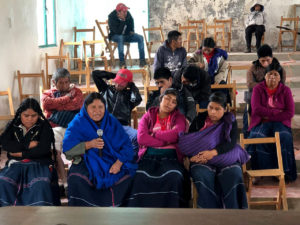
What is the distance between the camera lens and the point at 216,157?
326 cm

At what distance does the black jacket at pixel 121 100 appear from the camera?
14.1ft

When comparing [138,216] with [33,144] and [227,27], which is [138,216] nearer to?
[33,144]

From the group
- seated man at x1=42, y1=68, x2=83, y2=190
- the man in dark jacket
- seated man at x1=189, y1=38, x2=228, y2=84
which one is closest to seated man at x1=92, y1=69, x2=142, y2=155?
seated man at x1=42, y1=68, x2=83, y2=190

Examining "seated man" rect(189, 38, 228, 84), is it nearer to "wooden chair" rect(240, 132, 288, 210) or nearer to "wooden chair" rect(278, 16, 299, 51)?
"wooden chair" rect(240, 132, 288, 210)

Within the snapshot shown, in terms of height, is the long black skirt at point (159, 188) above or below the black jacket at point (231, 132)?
below

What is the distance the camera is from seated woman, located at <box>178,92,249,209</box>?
315 cm

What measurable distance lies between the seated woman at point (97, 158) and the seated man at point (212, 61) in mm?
2365

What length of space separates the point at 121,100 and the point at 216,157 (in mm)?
1339

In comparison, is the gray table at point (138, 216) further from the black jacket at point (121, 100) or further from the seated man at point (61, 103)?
the black jacket at point (121, 100)

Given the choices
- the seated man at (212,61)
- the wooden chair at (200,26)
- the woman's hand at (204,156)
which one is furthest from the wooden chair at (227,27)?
the woman's hand at (204,156)

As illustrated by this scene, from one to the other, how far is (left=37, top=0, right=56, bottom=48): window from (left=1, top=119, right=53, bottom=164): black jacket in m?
4.31

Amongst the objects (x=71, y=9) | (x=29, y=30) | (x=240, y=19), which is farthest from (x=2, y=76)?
(x=240, y=19)

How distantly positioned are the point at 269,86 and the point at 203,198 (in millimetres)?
1539

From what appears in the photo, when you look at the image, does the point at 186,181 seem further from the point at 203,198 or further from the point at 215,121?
the point at 215,121
